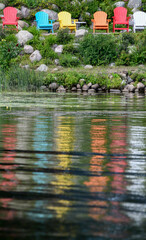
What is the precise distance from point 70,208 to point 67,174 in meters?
0.91

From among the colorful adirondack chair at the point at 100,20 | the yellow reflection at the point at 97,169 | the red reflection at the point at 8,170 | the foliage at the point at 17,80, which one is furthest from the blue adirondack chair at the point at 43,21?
the red reflection at the point at 8,170

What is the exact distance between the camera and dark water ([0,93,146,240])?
7.86ft

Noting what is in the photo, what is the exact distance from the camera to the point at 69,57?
23.5 m

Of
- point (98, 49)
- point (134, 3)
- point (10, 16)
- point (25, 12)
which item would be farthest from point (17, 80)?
point (134, 3)

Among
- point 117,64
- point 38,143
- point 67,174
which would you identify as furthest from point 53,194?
point 117,64

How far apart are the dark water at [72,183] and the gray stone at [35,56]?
56.8 ft

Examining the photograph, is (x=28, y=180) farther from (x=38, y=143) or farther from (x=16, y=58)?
(x=16, y=58)

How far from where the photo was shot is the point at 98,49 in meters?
23.4

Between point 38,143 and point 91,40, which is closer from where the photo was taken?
point 38,143

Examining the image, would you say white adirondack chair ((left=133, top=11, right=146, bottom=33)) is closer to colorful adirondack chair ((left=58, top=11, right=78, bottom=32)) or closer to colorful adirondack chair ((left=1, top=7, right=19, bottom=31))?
colorful adirondack chair ((left=58, top=11, right=78, bottom=32))

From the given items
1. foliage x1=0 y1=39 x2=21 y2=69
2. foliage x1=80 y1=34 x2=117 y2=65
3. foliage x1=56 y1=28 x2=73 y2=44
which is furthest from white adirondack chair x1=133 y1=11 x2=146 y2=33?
foliage x1=0 y1=39 x2=21 y2=69

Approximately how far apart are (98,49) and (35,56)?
2801mm

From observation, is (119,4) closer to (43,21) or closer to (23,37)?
(43,21)

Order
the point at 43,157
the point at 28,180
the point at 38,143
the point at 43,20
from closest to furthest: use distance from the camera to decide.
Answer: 1. the point at 28,180
2. the point at 43,157
3. the point at 38,143
4. the point at 43,20
